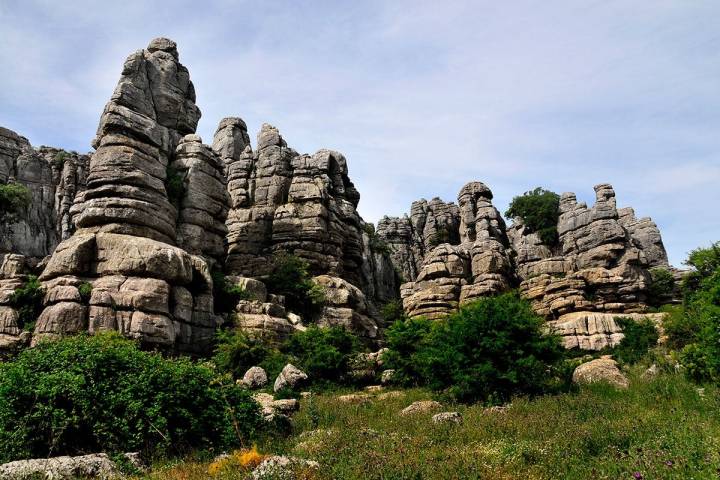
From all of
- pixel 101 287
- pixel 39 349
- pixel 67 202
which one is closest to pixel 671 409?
pixel 39 349

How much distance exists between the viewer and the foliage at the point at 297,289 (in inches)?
1617

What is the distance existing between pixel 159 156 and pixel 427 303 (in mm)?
28609

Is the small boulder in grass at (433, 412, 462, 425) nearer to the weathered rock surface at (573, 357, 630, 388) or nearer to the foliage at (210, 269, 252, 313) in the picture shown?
Answer: the weathered rock surface at (573, 357, 630, 388)

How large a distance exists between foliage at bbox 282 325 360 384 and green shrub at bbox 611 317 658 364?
1495 centimetres

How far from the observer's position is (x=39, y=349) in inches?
428

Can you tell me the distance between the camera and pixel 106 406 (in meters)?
9.55

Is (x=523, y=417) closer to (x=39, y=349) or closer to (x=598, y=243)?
(x=39, y=349)

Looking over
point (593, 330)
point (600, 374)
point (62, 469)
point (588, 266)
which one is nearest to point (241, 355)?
point (600, 374)

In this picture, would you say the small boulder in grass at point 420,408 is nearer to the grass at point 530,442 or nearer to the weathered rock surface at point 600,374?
the grass at point 530,442

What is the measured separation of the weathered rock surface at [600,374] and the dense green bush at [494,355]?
895 mm

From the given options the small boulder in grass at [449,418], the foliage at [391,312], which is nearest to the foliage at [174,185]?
the foliage at [391,312]

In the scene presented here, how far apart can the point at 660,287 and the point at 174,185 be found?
1705 inches

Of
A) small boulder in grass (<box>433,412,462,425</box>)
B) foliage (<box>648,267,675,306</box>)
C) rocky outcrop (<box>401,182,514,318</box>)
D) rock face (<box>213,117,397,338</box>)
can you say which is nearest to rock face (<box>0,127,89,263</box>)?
rock face (<box>213,117,397,338</box>)

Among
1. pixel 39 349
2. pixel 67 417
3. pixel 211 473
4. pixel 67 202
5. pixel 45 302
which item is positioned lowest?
pixel 211 473
